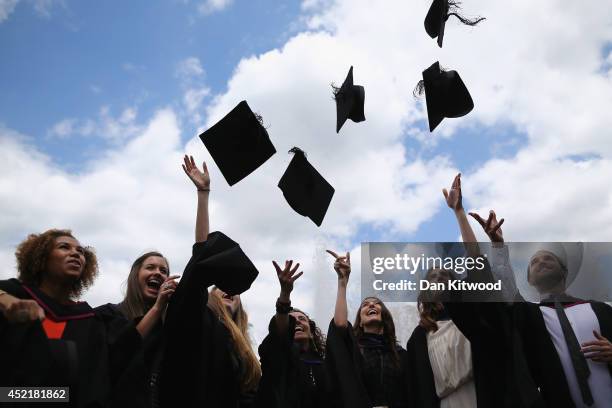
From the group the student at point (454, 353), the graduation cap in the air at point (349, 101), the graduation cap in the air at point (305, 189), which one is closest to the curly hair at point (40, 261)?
the graduation cap in the air at point (305, 189)

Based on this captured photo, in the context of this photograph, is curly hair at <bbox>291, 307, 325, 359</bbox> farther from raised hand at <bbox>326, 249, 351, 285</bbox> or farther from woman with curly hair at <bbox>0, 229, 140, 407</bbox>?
woman with curly hair at <bbox>0, 229, 140, 407</bbox>

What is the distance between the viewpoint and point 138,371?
3.01 meters

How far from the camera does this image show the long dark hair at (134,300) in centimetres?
349

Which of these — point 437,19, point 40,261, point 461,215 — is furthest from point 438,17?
point 40,261

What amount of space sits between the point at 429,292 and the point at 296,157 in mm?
1594

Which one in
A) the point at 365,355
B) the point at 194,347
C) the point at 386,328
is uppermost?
the point at 386,328

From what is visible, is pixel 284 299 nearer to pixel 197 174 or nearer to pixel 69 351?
pixel 197 174

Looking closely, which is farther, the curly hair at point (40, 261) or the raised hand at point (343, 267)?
the raised hand at point (343, 267)

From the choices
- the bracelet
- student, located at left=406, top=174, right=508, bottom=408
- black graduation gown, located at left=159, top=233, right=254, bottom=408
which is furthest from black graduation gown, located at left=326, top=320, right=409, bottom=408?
black graduation gown, located at left=159, top=233, right=254, bottom=408

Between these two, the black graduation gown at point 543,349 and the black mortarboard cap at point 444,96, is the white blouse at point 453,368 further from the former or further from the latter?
the black mortarboard cap at point 444,96

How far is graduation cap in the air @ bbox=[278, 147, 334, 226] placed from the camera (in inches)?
190

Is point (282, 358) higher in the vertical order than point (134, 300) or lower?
lower

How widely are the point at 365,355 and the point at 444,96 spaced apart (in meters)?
2.15

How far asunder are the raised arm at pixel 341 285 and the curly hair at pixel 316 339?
54 centimetres
